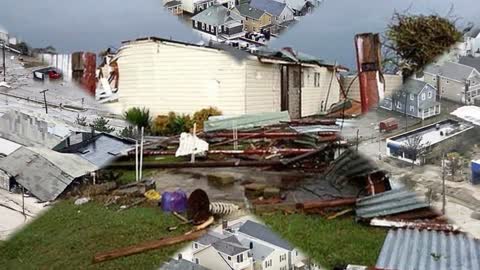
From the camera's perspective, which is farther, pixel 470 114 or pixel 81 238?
pixel 81 238

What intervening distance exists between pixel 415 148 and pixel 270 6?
480 mm

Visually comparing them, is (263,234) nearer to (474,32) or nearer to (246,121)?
(246,121)

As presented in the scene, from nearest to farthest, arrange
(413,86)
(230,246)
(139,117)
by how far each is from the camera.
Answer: (230,246) → (413,86) → (139,117)

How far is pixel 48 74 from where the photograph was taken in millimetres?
1894

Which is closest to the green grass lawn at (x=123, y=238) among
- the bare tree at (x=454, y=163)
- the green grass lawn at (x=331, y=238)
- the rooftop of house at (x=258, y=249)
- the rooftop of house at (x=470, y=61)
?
the green grass lawn at (x=331, y=238)

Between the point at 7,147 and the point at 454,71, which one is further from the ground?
the point at 454,71

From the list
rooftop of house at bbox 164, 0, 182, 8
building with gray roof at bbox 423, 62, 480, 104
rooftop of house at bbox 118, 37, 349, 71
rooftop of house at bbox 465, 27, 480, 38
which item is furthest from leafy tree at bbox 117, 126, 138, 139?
rooftop of house at bbox 465, 27, 480, 38

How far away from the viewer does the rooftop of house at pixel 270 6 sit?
1.74 m

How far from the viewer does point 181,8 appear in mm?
1741

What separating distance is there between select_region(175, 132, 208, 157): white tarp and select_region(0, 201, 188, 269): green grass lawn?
0.17 metres

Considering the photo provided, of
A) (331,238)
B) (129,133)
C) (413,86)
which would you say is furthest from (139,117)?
(413,86)

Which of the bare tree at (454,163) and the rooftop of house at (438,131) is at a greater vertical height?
the rooftop of house at (438,131)

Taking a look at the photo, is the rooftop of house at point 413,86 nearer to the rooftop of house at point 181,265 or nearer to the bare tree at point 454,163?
the bare tree at point 454,163

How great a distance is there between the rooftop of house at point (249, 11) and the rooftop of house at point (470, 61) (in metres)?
0.48
